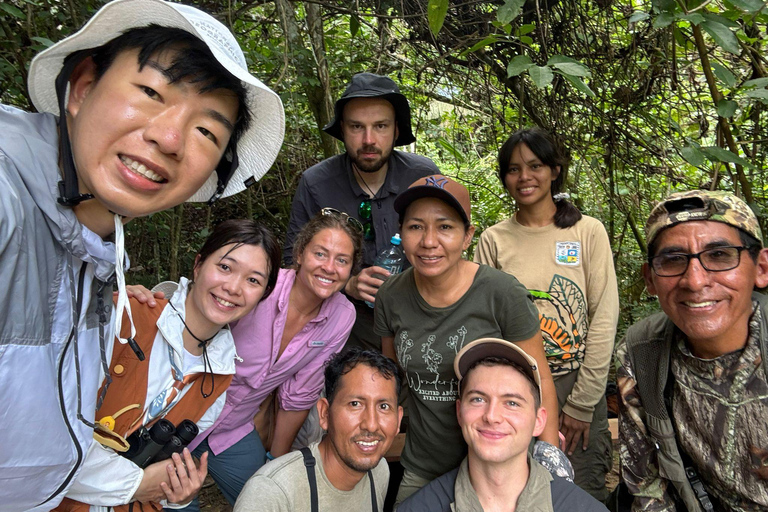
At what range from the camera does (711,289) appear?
1.84m

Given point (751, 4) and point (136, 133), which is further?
point (751, 4)

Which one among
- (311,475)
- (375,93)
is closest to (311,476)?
(311,475)

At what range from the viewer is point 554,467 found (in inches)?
82.0

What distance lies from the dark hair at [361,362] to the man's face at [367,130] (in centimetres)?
126

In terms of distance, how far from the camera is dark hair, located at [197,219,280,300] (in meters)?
2.34

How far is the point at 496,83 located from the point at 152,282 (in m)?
3.67

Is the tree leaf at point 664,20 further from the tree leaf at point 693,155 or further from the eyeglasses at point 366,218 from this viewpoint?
the eyeglasses at point 366,218

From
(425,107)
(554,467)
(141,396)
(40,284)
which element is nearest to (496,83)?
(425,107)

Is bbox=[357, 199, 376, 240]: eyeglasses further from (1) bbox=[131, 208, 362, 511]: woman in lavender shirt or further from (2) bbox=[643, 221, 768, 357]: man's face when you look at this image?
(2) bbox=[643, 221, 768, 357]: man's face

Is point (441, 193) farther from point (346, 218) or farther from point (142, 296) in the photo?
point (142, 296)

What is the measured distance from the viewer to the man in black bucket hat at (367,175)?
3.06m

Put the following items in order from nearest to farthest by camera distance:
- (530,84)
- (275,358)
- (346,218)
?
1. (275,358)
2. (346,218)
3. (530,84)

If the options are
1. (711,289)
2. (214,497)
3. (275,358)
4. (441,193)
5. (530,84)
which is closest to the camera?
(711,289)

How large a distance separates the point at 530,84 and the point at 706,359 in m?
2.89
